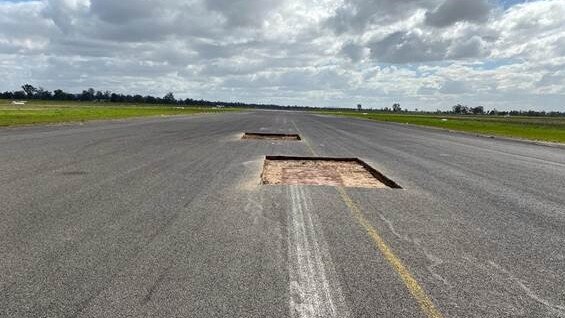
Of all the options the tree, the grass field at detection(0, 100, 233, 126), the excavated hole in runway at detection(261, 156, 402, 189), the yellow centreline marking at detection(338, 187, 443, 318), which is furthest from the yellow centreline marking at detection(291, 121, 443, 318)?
the tree

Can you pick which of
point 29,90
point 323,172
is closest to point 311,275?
point 323,172

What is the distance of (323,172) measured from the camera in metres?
14.1

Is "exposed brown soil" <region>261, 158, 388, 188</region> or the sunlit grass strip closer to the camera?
"exposed brown soil" <region>261, 158, 388, 188</region>

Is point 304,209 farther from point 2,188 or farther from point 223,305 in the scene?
point 2,188

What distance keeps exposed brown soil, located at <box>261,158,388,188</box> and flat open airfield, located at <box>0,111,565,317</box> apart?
3.36 ft

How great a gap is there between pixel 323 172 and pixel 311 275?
9290 mm

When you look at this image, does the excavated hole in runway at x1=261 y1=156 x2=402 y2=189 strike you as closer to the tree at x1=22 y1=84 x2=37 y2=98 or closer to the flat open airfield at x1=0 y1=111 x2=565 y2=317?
the flat open airfield at x1=0 y1=111 x2=565 y2=317

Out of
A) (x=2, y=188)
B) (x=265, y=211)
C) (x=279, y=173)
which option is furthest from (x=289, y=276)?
(x=279, y=173)

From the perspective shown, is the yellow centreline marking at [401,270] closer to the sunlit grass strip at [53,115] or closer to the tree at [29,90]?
the sunlit grass strip at [53,115]

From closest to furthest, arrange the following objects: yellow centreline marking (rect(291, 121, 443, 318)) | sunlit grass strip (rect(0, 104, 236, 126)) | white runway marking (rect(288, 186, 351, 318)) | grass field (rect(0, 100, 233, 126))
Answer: white runway marking (rect(288, 186, 351, 318)) → yellow centreline marking (rect(291, 121, 443, 318)) → sunlit grass strip (rect(0, 104, 236, 126)) → grass field (rect(0, 100, 233, 126))

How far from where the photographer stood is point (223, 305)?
4.18m

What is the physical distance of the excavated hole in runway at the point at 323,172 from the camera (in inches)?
475

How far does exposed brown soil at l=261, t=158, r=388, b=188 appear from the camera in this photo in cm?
1207

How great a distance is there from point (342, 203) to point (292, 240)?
2937mm
